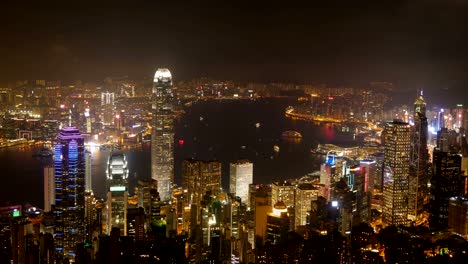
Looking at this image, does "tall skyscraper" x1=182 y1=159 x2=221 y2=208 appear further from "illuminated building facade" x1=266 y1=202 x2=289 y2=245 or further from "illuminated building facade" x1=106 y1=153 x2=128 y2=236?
"illuminated building facade" x1=266 y1=202 x2=289 y2=245

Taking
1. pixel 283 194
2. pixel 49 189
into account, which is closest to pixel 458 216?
pixel 283 194

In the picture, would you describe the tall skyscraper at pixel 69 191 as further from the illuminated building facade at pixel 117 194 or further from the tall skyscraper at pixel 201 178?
the tall skyscraper at pixel 201 178

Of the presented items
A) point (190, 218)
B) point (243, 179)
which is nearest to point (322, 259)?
point (190, 218)

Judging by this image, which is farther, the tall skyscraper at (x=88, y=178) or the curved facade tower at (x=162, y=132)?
the curved facade tower at (x=162, y=132)

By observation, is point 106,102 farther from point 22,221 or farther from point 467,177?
point 467,177

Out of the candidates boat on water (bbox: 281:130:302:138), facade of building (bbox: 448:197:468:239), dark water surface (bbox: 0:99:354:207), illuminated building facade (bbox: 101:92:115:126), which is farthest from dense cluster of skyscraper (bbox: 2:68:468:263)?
boat on water (bbox: 281:130:302:138)

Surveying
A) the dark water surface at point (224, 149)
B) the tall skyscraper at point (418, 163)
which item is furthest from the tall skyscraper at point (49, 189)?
the tall skyscraper at point (418, 163)
